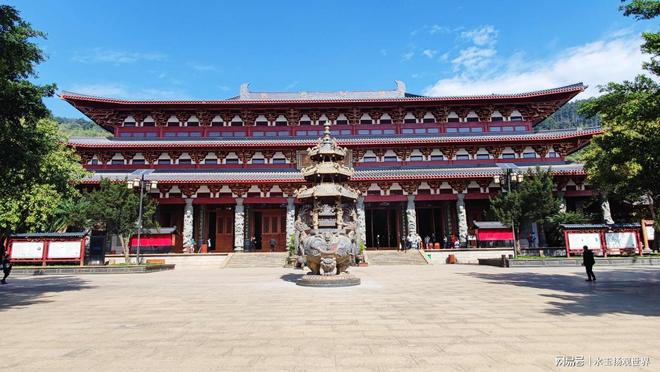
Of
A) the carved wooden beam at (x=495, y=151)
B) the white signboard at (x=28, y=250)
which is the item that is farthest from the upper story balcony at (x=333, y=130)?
the white signboard at (x=28, y=250)

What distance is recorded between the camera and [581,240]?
A: 2041cm

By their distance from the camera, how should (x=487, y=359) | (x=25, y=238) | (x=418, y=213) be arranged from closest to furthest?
(x=487, y=359) < (x=25, y=238) < (x=418, y=213)

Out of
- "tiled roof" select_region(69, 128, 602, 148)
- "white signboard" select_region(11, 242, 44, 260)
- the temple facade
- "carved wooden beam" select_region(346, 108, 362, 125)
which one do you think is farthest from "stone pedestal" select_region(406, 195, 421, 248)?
"white signboard" select_region(11, 242, 44, 260)

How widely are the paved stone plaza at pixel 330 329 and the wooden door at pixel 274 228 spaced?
17.8 m

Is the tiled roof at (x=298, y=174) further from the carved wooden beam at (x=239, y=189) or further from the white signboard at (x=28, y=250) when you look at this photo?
the white signboard at (x=28, y=250)

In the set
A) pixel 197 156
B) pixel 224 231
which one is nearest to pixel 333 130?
pixel 197 156

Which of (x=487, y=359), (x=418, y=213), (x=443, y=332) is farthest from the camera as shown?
(x=418, y=213)

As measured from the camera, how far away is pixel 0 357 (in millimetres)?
4504

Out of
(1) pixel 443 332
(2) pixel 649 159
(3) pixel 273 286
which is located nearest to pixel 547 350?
(1) pixel 443 332

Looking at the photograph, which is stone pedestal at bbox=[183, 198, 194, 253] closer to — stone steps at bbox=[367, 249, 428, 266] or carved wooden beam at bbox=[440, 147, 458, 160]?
stone steps at bbox=[367, 249, 428, 266]

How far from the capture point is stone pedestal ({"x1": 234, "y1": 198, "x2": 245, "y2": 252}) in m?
25.7

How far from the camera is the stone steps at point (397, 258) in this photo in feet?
72.4

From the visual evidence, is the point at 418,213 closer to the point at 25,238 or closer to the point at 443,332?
the point at 443,332

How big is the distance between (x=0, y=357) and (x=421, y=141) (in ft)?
85.2
